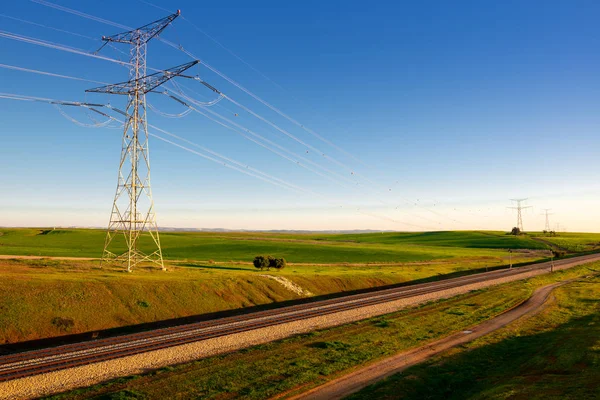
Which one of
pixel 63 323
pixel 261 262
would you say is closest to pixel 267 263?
pixel 261 262

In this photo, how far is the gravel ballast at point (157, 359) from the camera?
23.6 meters

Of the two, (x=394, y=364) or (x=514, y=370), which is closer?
(x=514, y=370)

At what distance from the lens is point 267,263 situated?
86.2 meters

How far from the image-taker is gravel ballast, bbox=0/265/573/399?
23.6m

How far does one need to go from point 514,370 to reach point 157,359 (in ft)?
83.9

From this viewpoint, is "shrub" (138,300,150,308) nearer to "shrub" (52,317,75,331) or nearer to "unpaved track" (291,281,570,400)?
"shrub" (52,317,75,331)

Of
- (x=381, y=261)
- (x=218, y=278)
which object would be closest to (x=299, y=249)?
(x=381, y=261)

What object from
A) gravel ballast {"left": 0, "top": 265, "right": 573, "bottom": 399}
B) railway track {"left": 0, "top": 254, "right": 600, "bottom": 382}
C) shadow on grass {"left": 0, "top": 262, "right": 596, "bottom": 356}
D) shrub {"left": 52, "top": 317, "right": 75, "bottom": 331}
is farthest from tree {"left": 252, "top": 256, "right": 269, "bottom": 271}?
shrub {"left": 52, "top": 317, "right": 75, "bottom": 331}

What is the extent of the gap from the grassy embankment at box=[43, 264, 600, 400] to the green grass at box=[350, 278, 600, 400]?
70mm

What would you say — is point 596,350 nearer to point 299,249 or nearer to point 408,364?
point 408,364

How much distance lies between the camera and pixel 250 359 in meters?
29.6

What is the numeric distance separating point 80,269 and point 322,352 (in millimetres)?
46693

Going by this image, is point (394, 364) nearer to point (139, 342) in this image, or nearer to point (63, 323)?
point (139, 342)

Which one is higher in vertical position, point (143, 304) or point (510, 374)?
point (143, 304)
